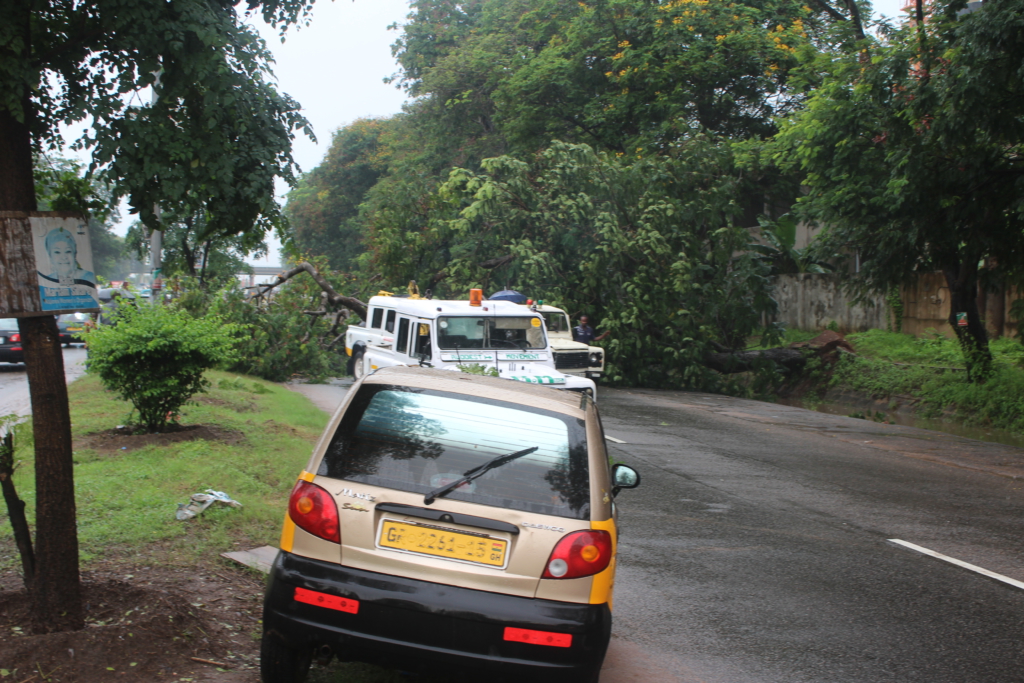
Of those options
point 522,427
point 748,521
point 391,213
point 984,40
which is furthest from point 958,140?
point 391,213

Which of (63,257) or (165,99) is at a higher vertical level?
(165,99)

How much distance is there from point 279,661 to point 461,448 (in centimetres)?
120

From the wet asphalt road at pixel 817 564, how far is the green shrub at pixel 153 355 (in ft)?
16.4

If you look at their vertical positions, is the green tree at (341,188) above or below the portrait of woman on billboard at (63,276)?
above

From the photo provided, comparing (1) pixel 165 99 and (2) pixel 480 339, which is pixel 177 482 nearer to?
(1) pixel 165 99

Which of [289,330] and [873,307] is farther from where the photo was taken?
[873,307]

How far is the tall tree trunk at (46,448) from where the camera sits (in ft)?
13.8

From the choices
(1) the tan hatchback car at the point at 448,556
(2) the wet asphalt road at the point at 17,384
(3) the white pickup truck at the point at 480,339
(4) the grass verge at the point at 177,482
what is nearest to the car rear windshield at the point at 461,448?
(1) the tan hatchback car at the point at 448,556

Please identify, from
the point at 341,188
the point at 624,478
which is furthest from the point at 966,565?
the point at 341,188

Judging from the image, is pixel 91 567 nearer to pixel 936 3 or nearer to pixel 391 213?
pixel 936 3

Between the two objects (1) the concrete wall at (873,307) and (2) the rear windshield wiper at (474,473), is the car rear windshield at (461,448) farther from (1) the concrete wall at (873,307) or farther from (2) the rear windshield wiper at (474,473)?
(1) the concrete wall at (873,307)

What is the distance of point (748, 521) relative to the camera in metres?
8.45

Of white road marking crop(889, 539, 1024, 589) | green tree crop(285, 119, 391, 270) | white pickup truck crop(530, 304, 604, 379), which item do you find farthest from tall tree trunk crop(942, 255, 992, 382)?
green tree crop(285, 119, 391, 270)

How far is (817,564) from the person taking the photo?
6.98 m
